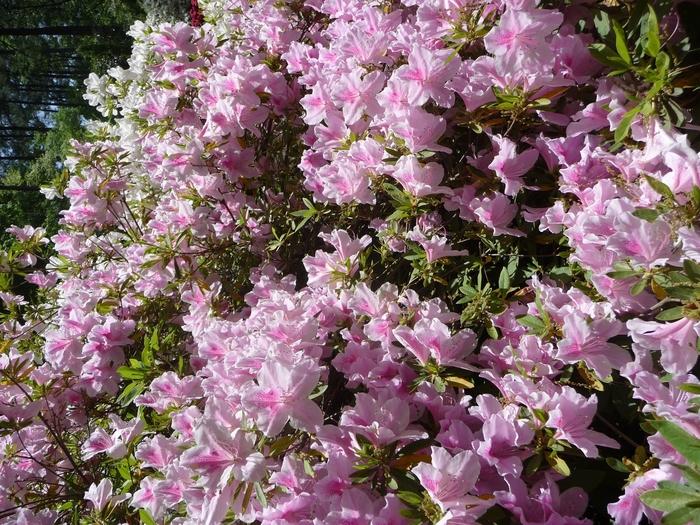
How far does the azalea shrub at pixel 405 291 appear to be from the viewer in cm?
91

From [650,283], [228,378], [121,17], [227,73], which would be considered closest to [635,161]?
[650,283]

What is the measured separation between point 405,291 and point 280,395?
420mm

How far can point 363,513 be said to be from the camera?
91cm

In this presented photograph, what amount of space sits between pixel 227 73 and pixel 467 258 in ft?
3.10

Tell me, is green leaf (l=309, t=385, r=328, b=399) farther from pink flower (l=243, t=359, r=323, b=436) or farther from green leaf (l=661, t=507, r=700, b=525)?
green leaf (l=661, t=507, r=700, b=525)

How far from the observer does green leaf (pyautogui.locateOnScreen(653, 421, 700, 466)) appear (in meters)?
0.68

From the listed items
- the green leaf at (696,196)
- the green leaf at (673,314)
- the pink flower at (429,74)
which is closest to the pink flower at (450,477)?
the green leaf at (673,314)

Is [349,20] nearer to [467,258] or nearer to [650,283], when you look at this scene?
[467,258]

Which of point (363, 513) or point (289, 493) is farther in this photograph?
point (289, 493)

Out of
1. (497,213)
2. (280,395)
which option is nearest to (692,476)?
(280,395)

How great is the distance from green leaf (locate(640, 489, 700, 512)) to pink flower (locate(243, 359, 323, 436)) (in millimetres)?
491

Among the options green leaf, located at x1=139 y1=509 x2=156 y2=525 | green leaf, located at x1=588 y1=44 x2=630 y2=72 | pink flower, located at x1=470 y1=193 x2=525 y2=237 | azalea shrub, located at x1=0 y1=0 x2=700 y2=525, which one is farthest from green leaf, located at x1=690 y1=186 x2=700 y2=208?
green leaf, located at x1=139 y1=509 x2=156 y2=525

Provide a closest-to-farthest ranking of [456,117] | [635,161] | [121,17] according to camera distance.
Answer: [635,161], [456,117], [121,17]

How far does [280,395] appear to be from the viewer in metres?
0.94
